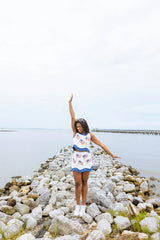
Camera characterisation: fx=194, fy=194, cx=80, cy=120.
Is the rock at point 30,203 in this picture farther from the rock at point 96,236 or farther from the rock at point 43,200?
the rock at point 96,236

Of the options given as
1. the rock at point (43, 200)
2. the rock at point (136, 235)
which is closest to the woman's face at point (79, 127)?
the rock at point (136, 235)

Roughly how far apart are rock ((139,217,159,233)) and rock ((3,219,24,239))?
2248 mm

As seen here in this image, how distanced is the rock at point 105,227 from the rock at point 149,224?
1.85 feet

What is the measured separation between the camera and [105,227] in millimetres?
3391

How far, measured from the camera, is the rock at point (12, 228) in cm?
349

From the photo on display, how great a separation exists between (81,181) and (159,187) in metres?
5.25

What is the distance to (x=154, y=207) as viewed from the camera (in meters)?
5.05

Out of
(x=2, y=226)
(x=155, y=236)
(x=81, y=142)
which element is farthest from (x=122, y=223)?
(x=2, y=226)

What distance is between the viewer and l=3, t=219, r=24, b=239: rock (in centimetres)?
349

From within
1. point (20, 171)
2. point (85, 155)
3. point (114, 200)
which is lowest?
point (20, 171)

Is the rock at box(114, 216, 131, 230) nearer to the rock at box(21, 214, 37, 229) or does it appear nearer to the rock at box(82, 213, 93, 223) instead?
the rock at box(82, 213, 93, 223)

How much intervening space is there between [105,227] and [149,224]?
753mm

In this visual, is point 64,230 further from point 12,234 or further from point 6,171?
point 6,171

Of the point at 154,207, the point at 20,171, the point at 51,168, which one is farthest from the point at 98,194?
the point at 20,171
